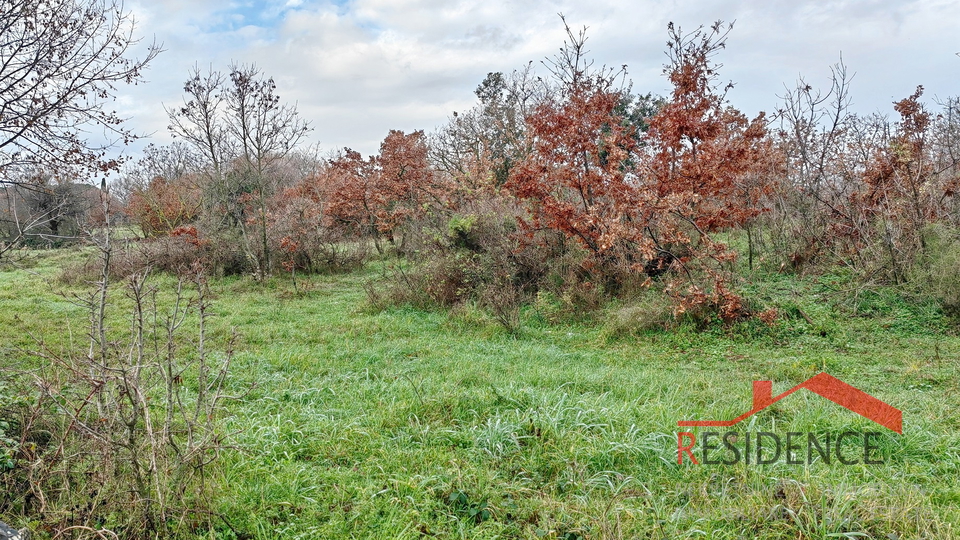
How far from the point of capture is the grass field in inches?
109

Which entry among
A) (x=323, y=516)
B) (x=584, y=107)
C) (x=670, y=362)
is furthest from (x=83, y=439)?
(x=584, y=107)

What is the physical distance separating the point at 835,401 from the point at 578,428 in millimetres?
2642

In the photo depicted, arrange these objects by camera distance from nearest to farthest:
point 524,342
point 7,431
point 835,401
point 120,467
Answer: point 120,467 < point 7,431 < point 835,401 < point 524,342

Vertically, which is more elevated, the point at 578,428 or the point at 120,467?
the point at 120,467

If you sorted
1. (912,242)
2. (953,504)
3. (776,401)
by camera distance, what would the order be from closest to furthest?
(953,504) → (776,401) → (912,242)

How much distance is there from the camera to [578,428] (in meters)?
3.83

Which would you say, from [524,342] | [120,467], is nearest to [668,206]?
[524,342]

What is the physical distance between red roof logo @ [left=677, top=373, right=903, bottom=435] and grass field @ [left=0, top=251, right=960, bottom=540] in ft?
0.31

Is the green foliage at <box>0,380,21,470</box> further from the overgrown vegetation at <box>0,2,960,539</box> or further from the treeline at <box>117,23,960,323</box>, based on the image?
the treeline at <box>117,23,960,323</box>

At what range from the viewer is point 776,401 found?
4.47 meters

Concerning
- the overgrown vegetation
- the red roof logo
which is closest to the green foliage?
the overgrown vegetation

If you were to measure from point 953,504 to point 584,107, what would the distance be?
7.75m

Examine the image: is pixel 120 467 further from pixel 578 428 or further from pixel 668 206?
pixel 668 206

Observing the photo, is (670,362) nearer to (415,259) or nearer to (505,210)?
(505,210)
